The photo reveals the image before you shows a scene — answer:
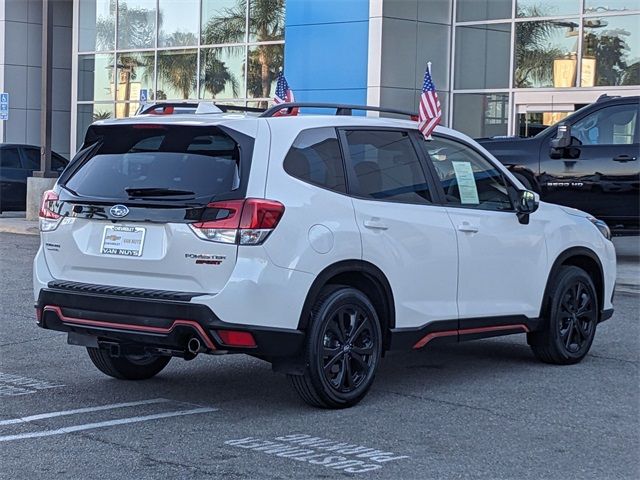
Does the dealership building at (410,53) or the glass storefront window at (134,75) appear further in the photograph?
the glass storefront window at (134,75)

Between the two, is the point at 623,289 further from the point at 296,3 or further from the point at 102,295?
the point at 296,3

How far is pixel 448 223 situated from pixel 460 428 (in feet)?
5.38

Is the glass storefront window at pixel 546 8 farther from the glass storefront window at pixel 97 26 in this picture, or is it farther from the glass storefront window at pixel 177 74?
the glass storefront window at pixel 97 26

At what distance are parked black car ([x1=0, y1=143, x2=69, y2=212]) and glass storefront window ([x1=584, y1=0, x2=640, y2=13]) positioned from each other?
11.6m

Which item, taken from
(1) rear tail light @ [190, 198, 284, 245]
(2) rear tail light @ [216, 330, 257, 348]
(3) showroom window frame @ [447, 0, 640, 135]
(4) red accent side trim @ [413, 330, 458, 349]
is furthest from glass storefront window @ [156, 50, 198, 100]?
(2) rear tail light @ [216, 330, 257, 348]

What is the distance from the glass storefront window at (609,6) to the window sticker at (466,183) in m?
13.0

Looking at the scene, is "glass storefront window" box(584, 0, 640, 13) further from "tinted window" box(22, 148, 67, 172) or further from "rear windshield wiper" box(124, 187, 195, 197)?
"rear windshield wiper" box(124, 187, 195, 197)

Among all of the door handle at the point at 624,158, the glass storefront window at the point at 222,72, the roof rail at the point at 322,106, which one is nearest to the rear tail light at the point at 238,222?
the roof rail at the point at 322,106

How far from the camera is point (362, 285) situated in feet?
24.2

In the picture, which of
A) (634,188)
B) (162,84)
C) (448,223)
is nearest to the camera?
(448,223)

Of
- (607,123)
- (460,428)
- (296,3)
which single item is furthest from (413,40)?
(460,428)

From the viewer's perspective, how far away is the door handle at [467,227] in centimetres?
796

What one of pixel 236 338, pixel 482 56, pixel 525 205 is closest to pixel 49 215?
pixel 236 338

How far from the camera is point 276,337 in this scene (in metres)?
6.68
